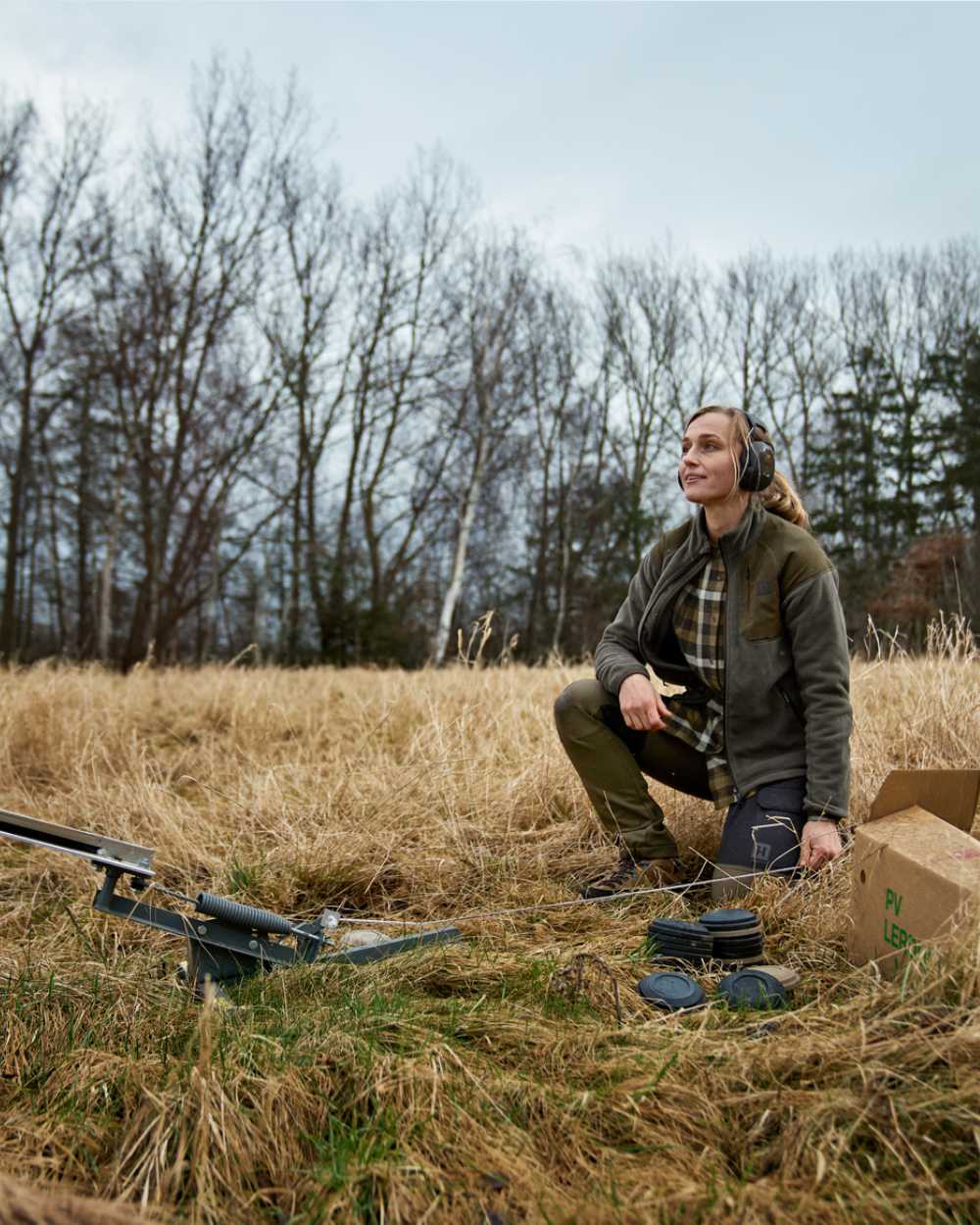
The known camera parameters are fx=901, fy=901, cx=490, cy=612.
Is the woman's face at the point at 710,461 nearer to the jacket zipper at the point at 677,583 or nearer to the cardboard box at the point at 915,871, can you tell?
the jacket zipper at the point at 677,583

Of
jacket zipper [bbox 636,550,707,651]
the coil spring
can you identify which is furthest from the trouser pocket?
the coil spring

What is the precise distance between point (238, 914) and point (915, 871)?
1547 mm

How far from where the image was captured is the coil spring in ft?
6.75

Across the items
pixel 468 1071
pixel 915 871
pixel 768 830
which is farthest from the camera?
pixel 768 830

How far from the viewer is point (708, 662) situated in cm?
303

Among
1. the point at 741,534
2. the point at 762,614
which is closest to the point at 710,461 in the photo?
the point at 741,534

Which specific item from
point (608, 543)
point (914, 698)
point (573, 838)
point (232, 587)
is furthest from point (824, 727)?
point (232, 587)

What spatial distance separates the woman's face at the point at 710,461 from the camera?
2.91 metres

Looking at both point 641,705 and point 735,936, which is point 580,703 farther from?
point 735,936

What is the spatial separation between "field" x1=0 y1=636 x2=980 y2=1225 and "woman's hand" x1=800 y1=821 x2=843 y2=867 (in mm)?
54

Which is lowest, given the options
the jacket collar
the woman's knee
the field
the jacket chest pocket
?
the field

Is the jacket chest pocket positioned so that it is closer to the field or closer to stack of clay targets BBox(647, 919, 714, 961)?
the field

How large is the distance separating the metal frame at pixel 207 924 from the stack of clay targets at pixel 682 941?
64 cm

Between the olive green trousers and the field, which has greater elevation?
the olive green trousers
